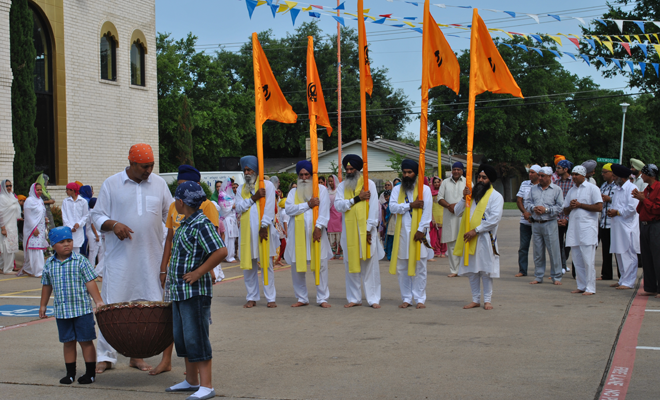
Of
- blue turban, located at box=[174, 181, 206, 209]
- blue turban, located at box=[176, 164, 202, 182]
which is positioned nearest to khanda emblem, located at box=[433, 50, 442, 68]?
blue turban, located at box=[176, 164, 202, 182]

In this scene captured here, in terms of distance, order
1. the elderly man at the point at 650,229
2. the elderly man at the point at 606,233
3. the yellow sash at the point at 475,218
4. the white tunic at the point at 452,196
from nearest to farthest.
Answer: the yellow sash at the point at 475,218 → the elderly man at the point at 650,229 → the elderly man at the point at 606,233 → the white tunic at the point at 452,196

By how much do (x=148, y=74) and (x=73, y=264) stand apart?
63.5ft

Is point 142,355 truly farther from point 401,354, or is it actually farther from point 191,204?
point 401,354

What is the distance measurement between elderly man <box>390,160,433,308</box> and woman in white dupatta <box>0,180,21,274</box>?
931cm

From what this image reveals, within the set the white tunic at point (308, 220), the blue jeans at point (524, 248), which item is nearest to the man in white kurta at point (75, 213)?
the white tunic at point (308, 220)

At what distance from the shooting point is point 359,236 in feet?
29.3

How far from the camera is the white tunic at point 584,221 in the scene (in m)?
9.82

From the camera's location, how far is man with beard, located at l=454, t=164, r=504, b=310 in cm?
845

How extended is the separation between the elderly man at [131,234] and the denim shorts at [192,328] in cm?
105

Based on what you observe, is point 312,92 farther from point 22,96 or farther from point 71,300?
point 22,96

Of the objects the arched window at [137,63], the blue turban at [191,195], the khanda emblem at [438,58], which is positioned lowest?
the blue turban at [191,195]

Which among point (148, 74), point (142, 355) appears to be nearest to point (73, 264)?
point (142, 355)

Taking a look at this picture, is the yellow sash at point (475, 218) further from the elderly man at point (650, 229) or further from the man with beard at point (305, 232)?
the elderly man at point (650, 229)

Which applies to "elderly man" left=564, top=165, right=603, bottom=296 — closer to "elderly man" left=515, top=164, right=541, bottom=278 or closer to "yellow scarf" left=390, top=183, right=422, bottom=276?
"elderly man" left=515, top=164, right=541, bottom=278
